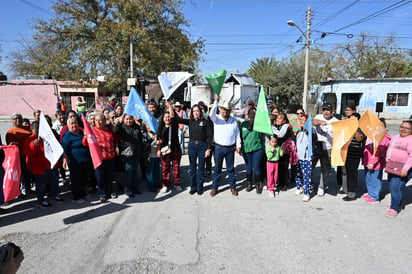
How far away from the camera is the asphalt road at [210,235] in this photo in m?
2.92

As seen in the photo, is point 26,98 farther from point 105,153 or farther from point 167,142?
point 167,142

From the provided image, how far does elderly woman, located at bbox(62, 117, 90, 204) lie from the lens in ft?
14.5

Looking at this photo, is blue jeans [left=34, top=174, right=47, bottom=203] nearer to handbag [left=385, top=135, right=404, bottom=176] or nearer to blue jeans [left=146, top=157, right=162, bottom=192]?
blue jeans [left=146, top=157, right=162, bottom=192]

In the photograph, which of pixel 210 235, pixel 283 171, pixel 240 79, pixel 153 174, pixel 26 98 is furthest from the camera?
pixel 26 98

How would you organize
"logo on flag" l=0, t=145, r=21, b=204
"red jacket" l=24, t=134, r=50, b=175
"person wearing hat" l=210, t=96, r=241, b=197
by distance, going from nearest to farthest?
"logo on flag" l=0, t=145, r=21, b=204, "red jacket" l=24, t=134, r=50, b=175, "person wearing hat" l=210, t=96, r=241, b=197

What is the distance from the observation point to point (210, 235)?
3.54m

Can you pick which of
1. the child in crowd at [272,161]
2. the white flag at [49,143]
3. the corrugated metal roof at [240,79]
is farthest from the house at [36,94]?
the child in crowd at [272,161]

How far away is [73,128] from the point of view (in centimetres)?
446

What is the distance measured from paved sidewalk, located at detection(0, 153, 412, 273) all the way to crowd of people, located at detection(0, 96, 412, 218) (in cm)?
36

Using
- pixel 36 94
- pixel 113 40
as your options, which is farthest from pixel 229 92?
pixel 36 94

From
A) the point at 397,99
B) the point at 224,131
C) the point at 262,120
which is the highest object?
the point at 397,99

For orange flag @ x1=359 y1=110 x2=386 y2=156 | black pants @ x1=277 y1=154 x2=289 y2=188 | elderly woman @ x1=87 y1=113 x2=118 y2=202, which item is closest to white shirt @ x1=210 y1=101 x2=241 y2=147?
black pants @ x1=277 y1=154 x2=289 y2=188

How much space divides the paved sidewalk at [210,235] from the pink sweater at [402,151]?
93 centimetres

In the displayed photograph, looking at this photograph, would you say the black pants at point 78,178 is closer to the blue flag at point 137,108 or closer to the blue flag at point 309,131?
the blue flag at point 137,108
